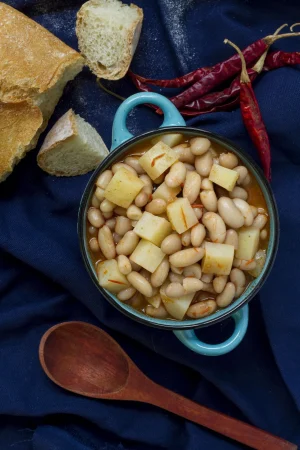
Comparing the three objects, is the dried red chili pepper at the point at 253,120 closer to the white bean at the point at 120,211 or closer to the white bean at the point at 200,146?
the white bean at the point at 200,146

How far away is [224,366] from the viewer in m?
2.04

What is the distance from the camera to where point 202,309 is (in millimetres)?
1718

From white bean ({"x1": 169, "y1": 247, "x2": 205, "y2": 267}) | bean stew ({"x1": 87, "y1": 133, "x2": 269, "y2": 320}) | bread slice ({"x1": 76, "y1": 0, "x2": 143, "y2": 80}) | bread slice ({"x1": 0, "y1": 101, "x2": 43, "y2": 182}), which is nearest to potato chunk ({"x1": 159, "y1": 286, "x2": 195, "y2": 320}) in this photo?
bean stew ({"x1": 87, "y1": 133, "x2": 269, "y2": 320})

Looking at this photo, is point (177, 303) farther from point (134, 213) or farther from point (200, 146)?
point (200, 146)

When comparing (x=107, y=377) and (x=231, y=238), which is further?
(x=107, y=377)

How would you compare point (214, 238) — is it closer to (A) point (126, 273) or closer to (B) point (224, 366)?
(A) point (126, 273)

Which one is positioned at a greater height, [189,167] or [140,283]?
[189,167]

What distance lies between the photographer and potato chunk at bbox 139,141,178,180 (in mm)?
1690

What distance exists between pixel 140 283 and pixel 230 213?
1.01 ft

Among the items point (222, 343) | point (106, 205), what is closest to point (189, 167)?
point (106, 205)

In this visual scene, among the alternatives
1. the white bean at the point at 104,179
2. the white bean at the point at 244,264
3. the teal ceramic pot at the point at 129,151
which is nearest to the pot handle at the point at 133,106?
the teal ceramic pot at the point at 129,151

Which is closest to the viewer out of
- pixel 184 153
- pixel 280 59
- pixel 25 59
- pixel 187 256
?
pixel 187 256

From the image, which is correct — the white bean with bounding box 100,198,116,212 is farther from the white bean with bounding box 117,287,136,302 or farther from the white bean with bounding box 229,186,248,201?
the white bean with bounding box 229,186,248,201

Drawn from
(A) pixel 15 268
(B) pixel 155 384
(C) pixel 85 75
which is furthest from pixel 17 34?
(B) pixel 155 384
